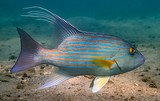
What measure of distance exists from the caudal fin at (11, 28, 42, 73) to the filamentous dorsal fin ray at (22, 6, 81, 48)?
0.83 feet

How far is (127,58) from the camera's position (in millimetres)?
2145

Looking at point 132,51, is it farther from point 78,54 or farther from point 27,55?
point 27,55

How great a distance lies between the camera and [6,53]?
32.0ft

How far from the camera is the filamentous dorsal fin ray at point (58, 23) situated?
7.07 ft

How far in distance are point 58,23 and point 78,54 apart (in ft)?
1.44

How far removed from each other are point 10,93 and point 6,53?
646 cm

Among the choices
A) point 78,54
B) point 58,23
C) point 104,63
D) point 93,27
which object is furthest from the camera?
point 93,27

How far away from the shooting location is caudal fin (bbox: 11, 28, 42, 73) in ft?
7.05

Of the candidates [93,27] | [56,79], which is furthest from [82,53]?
[93,27]

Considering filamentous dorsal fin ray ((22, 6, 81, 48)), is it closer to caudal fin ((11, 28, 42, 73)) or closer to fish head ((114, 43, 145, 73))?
caudal fin ((11, 28, 42, 73))

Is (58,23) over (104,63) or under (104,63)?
over

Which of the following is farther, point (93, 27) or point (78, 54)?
point (93, 27)

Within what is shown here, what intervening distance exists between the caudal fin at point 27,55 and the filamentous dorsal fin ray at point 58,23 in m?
0.25

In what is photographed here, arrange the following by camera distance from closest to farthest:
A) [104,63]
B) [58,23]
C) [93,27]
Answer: [104,63] → [58,23] → [93,27]
